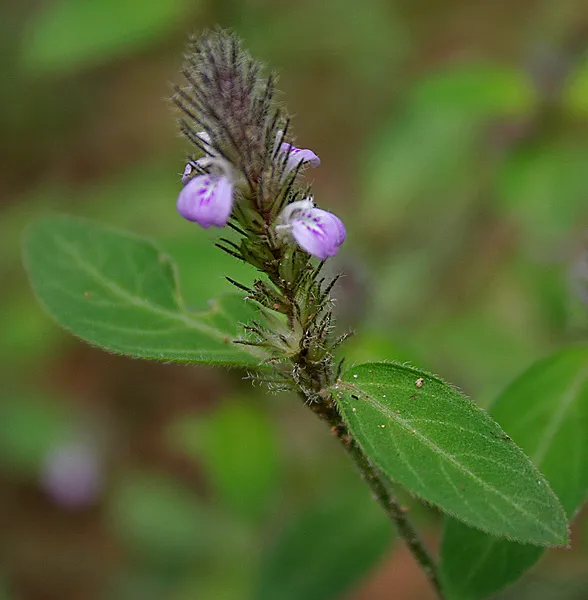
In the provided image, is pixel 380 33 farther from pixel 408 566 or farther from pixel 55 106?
pixel 408 566

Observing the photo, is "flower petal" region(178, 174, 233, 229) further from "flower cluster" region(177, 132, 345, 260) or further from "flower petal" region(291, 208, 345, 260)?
"flower petal" region(291, 208, 345, 260)

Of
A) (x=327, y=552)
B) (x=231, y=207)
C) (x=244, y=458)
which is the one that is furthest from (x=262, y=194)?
(x=244, y=458)

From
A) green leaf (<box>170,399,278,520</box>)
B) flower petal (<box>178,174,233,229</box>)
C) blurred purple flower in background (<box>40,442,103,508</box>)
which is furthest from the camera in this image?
blurred purple flower in background (<box>40,442,103,508</box>)

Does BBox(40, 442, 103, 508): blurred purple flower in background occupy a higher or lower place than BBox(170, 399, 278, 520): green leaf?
lower

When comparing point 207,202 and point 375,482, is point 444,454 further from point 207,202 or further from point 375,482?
point 207,202

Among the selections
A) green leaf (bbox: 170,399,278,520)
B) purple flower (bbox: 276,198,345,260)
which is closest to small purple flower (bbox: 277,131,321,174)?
purple flower (bbox: 276,198,345,260)
